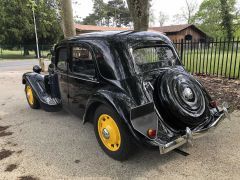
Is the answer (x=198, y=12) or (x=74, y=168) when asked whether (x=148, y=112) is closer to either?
(x=74, y=168)

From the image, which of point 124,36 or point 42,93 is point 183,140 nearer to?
point 124,36

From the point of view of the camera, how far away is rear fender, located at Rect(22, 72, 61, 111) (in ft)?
16.2

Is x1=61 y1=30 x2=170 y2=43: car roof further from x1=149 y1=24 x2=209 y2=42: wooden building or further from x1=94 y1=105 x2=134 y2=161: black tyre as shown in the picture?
x1=149 y1=24 x2=209 y2=42: wooden building

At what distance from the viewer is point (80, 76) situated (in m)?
3.97

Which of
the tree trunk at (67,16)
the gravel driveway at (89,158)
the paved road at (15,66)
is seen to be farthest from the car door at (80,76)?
the paved road at (15,66)

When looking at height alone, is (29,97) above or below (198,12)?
below

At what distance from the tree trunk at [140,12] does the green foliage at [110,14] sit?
172ft

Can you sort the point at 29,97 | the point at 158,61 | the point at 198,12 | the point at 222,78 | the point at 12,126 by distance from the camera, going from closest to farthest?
the point at 158,61 < the point at 12,126 < the point at 29,97 < the point at 222,78 < the point at 198,12

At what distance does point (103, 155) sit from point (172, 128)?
1.14 meters

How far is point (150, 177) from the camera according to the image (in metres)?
2.95

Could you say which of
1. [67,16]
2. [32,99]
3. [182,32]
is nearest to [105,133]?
[32,99]

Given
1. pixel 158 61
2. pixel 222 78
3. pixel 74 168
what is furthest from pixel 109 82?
pixel 222 78

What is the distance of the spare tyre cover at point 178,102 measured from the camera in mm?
3119

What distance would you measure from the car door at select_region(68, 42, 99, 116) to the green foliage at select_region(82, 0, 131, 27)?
5530cm
